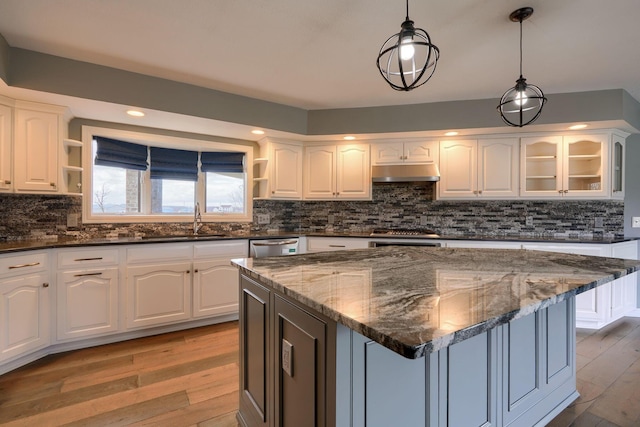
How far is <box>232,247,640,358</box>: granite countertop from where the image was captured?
76 centimetres

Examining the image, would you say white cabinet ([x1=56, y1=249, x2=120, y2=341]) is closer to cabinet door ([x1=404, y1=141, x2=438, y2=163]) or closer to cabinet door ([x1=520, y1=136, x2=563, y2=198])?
cabinet door ([x1=404, y1=141, x2=438, y2=163])

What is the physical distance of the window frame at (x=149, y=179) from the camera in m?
3.10

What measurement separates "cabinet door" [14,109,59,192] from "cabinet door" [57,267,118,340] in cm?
80

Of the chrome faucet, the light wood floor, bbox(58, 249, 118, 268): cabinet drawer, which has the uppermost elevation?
the chrome faucet

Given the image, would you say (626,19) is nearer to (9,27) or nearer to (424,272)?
(424,272)

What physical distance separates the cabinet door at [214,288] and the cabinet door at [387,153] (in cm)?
213

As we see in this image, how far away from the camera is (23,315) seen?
7.54ft

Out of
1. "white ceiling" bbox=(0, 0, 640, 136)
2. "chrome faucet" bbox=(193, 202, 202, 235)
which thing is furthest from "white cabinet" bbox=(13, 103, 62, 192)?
"chrome faucet" bbox=(193, 202, 202, 235)

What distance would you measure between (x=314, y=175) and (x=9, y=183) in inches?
112

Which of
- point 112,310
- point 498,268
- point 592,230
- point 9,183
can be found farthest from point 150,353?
point 592,230

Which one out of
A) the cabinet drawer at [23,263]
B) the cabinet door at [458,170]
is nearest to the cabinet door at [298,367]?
the cabinet drawer at [23,263]

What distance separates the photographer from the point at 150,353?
2592 mm

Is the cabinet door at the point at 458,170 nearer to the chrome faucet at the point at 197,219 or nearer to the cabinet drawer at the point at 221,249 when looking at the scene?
the cabinet drawer at the point at 221,249

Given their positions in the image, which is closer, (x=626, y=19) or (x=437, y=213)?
(x=626, y=19)
